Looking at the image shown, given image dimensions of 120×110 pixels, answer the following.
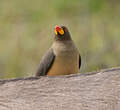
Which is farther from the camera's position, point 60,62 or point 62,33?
point 62,33

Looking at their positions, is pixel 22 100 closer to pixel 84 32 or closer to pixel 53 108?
pixel 53 108

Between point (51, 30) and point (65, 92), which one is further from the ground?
point (65, 92)

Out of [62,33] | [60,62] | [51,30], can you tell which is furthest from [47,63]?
[51,30]

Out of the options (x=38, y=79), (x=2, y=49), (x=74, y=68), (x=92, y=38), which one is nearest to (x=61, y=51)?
(x=74, y=68)

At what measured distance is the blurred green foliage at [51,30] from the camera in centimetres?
339

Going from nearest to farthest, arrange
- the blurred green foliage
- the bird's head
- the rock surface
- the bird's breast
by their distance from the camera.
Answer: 1. the rock surface
2. the bird's breast
3. the bird's head
4. the blurred green foliage

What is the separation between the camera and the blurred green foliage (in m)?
3.39

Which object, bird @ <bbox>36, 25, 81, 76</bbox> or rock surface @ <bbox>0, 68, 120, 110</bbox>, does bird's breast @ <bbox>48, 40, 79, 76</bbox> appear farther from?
rock surface @ <bbox>0, 68, 120, 110</bbox>

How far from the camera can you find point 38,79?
1.68 m

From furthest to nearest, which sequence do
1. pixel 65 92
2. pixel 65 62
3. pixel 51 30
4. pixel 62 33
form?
pixel 51 30, pixel 62 33, pixel 65 62, pixel 65 92

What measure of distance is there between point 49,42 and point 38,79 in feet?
5.41

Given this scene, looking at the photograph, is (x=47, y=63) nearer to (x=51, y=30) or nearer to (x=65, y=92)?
(x=65, y=92)

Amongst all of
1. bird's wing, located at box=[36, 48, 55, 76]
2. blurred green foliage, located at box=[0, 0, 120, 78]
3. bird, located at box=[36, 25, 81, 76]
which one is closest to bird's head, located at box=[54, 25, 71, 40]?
bird, located at box=[36, 25, 81, 76]

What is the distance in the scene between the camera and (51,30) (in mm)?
3475
